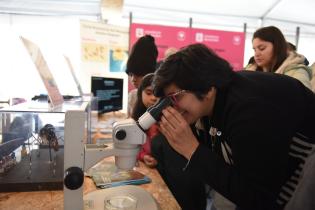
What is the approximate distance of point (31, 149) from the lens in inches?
43.8

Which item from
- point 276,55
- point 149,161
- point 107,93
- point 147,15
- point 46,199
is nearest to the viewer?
point 46,199

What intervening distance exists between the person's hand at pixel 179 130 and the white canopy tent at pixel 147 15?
12.3ft

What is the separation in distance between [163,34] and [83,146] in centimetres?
381

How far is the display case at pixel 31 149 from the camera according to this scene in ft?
3.12

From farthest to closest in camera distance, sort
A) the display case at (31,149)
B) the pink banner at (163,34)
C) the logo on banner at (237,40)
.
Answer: the logo on banner at (237,40), the pink banner at (163,34), the display case at (31,149)

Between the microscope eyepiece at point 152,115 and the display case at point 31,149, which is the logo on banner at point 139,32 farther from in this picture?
the microscope eyepiece at point 152,115

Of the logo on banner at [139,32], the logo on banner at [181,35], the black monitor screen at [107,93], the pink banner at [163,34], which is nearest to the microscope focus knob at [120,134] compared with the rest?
the black monitor screen at [107,93]

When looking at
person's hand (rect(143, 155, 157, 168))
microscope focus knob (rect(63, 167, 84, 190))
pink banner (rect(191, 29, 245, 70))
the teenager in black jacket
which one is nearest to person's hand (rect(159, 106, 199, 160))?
the teenager in black jacket

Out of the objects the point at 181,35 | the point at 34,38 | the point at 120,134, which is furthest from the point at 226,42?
the point at 120,134

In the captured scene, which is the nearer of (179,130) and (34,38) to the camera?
(179,130)

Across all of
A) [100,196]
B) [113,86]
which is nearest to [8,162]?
[100,196]

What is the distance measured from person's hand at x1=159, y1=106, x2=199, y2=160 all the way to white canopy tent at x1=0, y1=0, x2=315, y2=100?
3.74m

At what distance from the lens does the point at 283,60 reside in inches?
74.7

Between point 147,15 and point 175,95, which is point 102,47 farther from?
point 175,95
